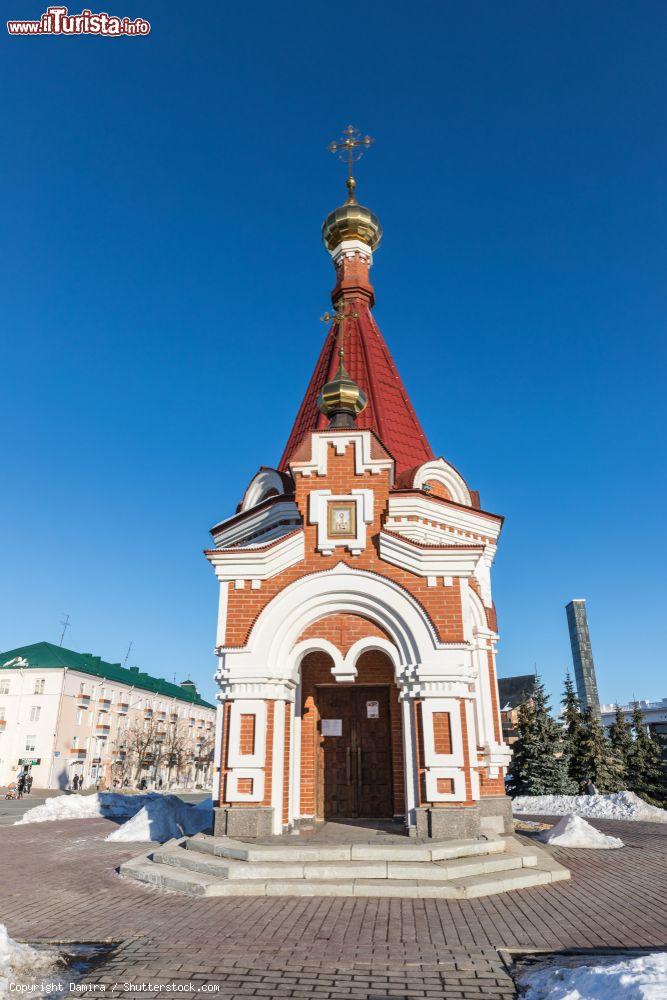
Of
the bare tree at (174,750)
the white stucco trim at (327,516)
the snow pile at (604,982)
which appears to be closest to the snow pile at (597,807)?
the white stucco trim at (327,516)

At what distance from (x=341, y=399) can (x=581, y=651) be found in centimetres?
12291

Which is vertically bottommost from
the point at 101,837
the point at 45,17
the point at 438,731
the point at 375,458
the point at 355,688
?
the point at 101,837

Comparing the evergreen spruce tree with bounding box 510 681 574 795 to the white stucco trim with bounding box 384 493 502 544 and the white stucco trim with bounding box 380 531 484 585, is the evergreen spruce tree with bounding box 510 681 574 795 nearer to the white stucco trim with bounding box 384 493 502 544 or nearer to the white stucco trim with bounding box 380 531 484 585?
the white stucco trim with bounding box 384 493 502 544

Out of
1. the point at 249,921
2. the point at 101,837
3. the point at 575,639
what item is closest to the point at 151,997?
the point at 249,921

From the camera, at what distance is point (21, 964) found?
14.0 feet

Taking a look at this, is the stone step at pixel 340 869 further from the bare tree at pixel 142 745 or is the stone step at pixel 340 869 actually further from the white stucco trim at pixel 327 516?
the bare tree at pixel 142 745

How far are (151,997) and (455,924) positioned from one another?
269cm

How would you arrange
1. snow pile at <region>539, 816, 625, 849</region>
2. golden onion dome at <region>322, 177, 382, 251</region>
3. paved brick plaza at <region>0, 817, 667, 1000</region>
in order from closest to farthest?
paved brick plaza at <region>0, 817, 667, 1000</region>, snow pile at <region>539, 816, 625, 849</region>, golden onion dome at <region>322, 177, 382, 251</region>

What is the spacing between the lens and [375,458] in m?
9.67

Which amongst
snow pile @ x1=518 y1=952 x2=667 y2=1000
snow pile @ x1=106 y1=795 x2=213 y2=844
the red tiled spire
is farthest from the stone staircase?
the red tiled spire

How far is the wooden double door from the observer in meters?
9.91

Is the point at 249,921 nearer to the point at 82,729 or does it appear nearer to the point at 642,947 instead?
the point at 642,947

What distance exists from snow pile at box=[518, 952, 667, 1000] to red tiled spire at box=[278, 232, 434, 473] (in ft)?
30.4

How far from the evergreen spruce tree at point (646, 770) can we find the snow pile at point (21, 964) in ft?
75.9
